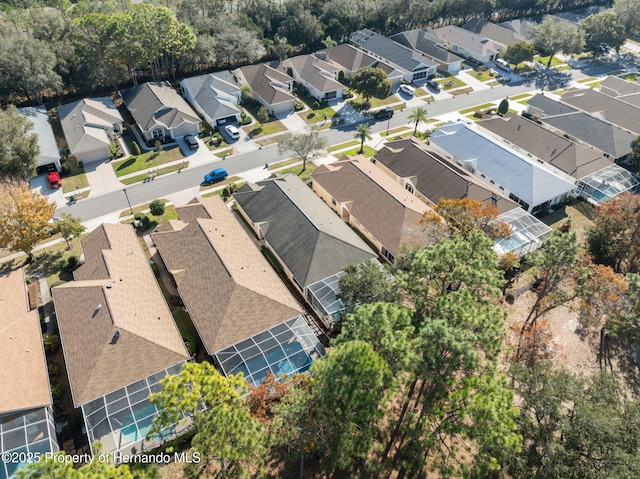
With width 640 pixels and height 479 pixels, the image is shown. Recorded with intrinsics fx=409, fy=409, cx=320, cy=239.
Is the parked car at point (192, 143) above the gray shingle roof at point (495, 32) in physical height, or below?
below

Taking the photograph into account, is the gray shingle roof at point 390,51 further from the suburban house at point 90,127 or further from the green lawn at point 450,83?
the suburban house at point 90,127

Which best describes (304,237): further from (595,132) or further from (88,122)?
(595,132)

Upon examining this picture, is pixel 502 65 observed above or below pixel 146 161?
above

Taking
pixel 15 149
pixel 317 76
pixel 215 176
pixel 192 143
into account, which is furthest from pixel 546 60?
pixel 15 149

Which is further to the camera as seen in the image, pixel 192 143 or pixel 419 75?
pixel 419 75

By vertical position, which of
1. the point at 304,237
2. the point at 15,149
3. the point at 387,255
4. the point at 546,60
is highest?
the point at 15,149

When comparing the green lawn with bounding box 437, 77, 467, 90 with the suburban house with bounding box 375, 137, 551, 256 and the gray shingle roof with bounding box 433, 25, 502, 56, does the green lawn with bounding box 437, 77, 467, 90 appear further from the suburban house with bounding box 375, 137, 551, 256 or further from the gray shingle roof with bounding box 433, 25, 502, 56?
the suburban house with bounding box 375, 137, 551, 256

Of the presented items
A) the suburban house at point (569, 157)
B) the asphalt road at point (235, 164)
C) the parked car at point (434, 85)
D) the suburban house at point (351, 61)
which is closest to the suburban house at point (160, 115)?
the asphalt road at point (235, 164)
